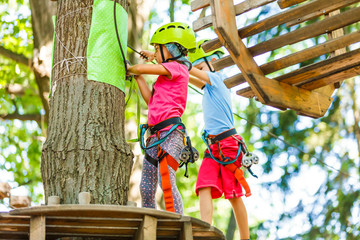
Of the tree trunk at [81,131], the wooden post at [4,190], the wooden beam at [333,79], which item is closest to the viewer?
the tree trunk at [81,131]

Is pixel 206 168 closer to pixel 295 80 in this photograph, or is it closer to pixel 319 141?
pixel 295 80

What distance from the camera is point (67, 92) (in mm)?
3441

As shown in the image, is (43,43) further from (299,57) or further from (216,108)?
(299,57)

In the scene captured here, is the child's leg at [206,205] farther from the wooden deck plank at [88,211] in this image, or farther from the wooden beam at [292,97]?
the wooden deck plank at [88,211]

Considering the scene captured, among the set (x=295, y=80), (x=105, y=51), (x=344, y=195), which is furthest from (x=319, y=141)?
(x=105, y=51)

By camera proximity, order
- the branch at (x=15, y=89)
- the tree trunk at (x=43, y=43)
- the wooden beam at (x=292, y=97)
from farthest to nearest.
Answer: the branch at (x=15, y=89), the tree trunk at (x=43, y=43), the wooden beam at (x=292, y=97)

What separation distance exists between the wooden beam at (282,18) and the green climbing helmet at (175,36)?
241 mm

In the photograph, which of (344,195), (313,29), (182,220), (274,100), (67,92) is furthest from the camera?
(344,195)

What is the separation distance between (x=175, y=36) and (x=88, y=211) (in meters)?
1.78

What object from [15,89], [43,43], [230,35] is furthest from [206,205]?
[15,89]

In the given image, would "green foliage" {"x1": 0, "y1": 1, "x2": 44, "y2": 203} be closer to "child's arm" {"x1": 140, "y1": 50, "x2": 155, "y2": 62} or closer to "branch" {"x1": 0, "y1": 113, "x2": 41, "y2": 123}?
"branch" {"x1": 0, "y1": 113, "x2": 41, "y2": 123}

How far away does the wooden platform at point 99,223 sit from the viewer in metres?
2.66

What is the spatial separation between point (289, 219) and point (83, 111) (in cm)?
860

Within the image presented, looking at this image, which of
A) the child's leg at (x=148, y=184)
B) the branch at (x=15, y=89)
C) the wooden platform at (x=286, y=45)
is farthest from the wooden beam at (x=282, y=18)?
the branch at (x=15, y=89)
